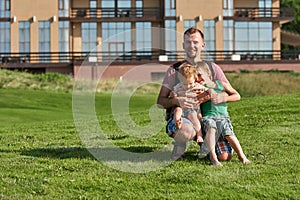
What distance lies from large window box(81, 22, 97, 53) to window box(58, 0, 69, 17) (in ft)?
4.99

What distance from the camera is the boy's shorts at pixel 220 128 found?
6.26m

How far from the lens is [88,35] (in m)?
45.9

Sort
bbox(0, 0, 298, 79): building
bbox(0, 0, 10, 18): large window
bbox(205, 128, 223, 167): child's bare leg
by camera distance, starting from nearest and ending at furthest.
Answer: bbox(205, 128, 223, 167): child's bare leg
bbox(0, 0, 298, 79): building
bbox(0, 0, 10, 18): large window

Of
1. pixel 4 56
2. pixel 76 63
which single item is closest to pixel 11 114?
pixel 76 63

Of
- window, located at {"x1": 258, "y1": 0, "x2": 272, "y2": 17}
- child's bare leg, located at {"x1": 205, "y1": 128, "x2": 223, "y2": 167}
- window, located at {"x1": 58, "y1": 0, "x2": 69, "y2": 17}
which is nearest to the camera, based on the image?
child's bare leg, located at {"x1": 205, "y1": 128, "x2": 223, "y2": 167}

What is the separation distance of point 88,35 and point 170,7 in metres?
6.53

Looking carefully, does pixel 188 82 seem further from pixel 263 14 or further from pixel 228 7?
pixel 263 14

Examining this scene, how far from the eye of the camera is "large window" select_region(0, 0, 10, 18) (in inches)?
1791

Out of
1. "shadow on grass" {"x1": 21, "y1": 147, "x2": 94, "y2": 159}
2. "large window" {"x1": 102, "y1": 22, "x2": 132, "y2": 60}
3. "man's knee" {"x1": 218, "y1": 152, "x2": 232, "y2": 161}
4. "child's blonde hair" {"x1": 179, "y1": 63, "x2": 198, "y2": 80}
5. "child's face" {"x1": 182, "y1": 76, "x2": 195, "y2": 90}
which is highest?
"large window" {"x1": 102, "y1": 22, "x2": 132, "y2": 60}

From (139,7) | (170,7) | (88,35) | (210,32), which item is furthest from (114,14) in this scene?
(210,32)

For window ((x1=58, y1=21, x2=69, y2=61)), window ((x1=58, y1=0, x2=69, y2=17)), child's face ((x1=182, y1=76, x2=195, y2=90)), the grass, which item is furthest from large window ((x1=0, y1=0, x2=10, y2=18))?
child's face ((x1=182, y1=76, x2=195, y2=90))

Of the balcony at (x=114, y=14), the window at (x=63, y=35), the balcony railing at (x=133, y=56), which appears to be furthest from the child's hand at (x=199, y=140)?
the window at (x=63, y=35)

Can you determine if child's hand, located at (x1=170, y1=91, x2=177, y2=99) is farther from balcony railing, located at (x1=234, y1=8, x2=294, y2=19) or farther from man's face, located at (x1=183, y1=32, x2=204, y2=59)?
balcony railing, located at (x1=234, y1=8, x2=294, y2=19)

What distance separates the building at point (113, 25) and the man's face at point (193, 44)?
37.5 meters
